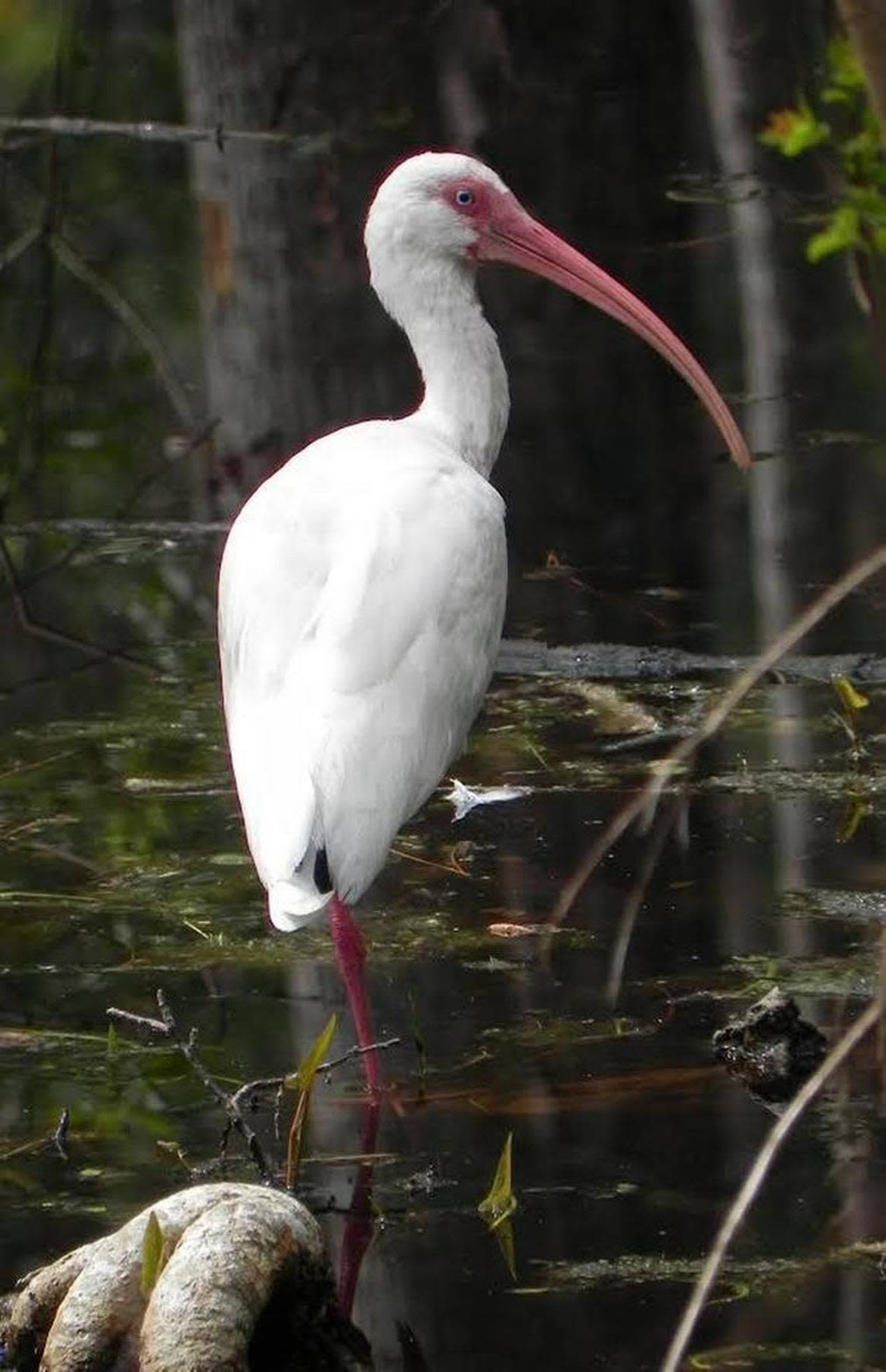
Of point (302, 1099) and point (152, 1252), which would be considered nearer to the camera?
point (152, 1252)

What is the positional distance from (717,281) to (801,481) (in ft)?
12.3

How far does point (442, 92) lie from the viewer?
62.8 ft

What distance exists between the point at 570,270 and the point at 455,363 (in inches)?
20.9

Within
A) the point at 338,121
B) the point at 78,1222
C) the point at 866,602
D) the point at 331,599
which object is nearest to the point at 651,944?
the point at 331,599

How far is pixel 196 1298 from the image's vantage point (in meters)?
4.68

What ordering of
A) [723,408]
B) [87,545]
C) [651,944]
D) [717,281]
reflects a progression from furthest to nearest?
[717,281]
[87,545]
[723,408]
[651,944]

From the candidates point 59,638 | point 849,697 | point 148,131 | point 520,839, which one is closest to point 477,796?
point 520,839

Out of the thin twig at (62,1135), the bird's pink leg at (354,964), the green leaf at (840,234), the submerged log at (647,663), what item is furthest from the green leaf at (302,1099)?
the green leaf at (840,234)

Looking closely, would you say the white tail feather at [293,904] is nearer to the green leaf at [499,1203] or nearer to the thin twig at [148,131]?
the green leaf at [499,1203]

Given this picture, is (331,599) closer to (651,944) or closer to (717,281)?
(651,944)

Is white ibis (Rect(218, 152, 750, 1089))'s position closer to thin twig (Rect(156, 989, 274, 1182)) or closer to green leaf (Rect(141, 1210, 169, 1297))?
thin twig (Rect(156, 989, 274, 1182))

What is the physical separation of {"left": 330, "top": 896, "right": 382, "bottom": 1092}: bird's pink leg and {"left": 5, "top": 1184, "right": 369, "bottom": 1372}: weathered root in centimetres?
123

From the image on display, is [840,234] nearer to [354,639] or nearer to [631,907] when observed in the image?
[354,639]

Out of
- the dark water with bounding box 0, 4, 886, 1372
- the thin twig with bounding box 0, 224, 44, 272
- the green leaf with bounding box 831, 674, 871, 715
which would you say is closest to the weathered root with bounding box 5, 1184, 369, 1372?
the dark water with bounding box 0, 4, 886, 1372
